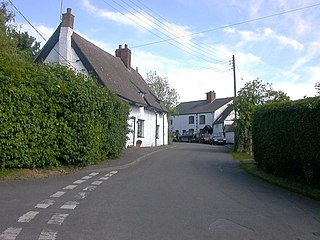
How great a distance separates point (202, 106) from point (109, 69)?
44560 mm

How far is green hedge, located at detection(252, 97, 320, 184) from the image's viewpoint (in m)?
10.8

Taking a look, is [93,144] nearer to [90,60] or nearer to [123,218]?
[123,218]

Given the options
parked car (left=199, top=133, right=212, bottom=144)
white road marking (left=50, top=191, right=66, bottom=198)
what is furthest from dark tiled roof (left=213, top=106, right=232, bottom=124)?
white road marking (left=50, top=191, right=66, bottom=198)

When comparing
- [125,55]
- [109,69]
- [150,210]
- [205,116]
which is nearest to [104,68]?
[109,69]

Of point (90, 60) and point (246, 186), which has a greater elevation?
point (90, 60)

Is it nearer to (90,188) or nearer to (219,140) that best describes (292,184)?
(90,188)

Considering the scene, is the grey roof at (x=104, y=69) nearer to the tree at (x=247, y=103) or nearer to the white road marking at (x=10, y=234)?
the tree at (x=247, y=103)

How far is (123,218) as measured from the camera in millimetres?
6941

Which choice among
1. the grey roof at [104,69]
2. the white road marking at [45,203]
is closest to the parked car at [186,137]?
the grey roof at [104,69]

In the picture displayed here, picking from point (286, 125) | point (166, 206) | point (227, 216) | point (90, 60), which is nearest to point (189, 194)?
point (166, 206)

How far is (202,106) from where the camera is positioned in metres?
73.8

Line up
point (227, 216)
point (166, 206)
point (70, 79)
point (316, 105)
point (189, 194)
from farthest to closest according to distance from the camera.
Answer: point (70, 79) → point (316, 105) → point (189, 194) → point (166, 206) → point (227, 216)

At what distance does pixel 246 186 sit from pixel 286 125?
2.63 m

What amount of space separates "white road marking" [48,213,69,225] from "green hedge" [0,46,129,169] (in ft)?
19.0
